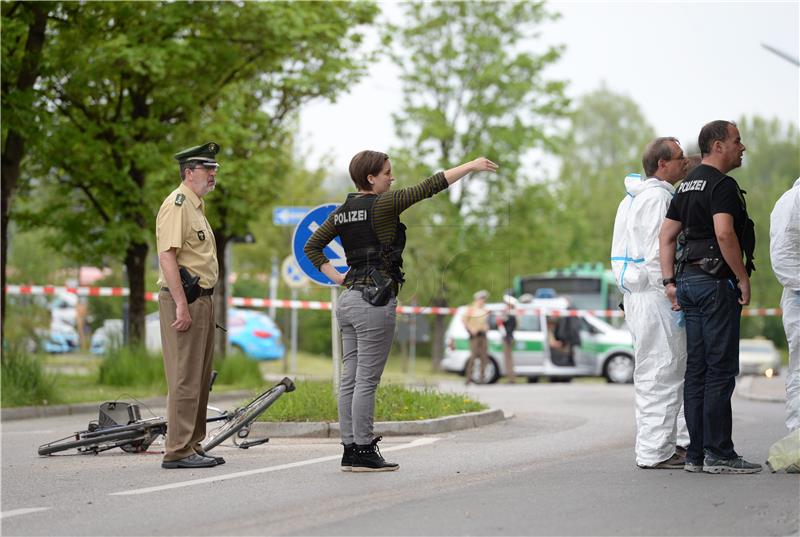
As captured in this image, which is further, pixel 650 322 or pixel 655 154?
pixel 655 154

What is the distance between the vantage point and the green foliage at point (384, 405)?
38.0ft

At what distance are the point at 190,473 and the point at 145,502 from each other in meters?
1.32

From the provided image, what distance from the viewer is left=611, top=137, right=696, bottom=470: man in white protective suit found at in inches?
325

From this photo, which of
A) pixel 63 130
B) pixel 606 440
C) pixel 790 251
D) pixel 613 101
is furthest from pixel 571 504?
pixel 613 101

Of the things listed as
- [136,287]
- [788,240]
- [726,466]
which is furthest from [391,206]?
[136,287]

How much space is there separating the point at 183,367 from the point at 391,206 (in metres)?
1.87

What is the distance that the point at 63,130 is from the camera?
1859 cm

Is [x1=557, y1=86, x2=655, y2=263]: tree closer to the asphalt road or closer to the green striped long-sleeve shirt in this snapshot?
the asphalt road

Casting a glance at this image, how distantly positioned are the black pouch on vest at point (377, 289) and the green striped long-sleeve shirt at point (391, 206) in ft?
0.18

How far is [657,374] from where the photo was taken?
8.26m

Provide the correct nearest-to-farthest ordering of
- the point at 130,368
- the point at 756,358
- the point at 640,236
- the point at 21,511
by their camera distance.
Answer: the point at 21,511, the point at 640,236, the point at 130,368, the point at 756,358

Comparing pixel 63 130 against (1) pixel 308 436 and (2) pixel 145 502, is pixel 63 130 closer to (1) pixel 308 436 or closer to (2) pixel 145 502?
(1) pixel 308 436

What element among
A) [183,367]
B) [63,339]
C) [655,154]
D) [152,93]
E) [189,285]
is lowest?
[63,339]

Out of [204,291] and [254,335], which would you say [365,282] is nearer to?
[204,291]
